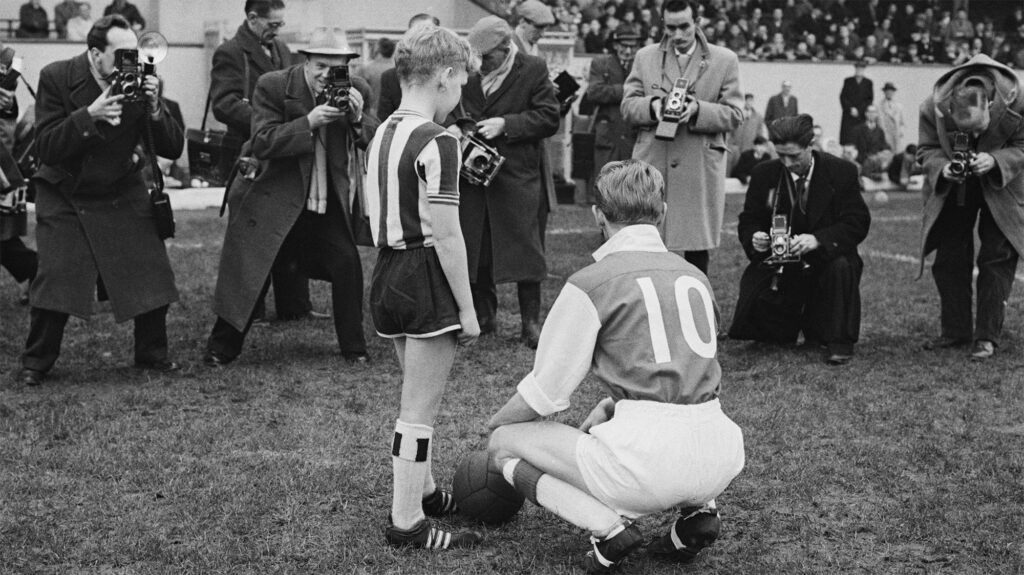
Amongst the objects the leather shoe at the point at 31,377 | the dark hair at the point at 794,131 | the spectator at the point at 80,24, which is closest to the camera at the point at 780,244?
the dark hair at the point at 794,131

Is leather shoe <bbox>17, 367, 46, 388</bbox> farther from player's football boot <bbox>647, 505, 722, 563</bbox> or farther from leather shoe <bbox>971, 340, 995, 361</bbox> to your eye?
leather shoe <bbox>971, 340, 995, 361</bbox>

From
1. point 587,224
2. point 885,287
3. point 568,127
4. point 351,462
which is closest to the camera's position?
point 351,462

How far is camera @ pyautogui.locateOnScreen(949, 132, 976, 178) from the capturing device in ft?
23.6

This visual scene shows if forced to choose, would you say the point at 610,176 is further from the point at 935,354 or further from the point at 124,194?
the point at 935,354

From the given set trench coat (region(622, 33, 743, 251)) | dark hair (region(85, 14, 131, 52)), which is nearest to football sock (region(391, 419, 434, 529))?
dark hair (region(85, 14, 131, 52))

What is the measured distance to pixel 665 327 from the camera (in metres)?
3.87

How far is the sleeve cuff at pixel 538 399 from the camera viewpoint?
155 inches

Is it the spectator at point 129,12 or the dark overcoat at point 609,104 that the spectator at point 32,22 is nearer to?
the spectator at point 129,12

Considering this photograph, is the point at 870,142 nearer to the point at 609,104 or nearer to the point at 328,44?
the point at 609,104

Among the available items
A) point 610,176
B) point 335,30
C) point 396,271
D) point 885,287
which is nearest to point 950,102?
point 885,287

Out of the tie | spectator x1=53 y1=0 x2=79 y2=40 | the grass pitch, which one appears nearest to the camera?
the grass pitch

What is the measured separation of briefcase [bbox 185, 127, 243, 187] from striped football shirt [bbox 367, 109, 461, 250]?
4.50m

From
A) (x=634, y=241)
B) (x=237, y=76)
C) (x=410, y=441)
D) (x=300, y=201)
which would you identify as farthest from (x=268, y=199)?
(x=634, y=241)

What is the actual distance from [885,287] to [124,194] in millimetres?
5902
